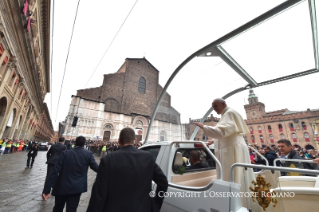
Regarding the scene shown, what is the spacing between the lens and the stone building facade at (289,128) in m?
33.2

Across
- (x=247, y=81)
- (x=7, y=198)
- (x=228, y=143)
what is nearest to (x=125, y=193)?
(x=228, y=143)

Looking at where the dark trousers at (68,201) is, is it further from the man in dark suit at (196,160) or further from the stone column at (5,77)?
the stone column at (5,77)

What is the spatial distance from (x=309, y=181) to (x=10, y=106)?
19.3 metres

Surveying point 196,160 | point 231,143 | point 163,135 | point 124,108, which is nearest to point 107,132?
point 124,108

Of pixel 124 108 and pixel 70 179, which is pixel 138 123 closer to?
pixel 124 108

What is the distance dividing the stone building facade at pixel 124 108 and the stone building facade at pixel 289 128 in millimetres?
25094

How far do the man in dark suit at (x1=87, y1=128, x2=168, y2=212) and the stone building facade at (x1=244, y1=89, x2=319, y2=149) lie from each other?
40495 mm

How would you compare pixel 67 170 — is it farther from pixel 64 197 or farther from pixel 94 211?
pixel 94 211

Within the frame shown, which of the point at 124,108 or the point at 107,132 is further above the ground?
the point at 124,108

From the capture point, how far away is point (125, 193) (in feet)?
3.90

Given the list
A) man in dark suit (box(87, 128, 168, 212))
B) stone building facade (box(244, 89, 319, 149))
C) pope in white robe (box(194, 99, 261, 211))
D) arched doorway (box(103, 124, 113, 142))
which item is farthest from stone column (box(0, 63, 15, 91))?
stone building facade (box(244, 89, 319, 149))

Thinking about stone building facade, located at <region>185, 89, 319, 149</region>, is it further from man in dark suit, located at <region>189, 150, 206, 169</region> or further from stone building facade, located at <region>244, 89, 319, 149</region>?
man in dark suit, located at <region>189, 150, 206, 169</region>

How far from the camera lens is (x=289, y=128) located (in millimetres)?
36469

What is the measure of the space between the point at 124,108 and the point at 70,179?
31869mm
